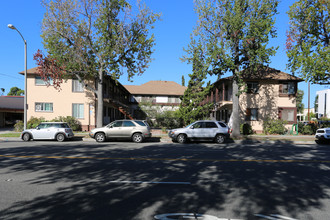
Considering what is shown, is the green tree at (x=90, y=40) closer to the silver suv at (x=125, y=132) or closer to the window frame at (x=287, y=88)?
the silver suv at (x=125, y=132)

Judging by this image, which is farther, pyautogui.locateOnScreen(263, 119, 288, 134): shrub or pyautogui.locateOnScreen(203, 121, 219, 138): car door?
pyautogui.locateOnScreen(263, 119, 288, 134): shrub

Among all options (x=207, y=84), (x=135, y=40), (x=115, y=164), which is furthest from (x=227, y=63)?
(x=115, y=164)

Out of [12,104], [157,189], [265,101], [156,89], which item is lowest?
[157,189]

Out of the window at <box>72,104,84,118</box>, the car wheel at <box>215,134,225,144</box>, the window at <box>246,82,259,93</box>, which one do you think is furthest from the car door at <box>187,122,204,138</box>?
the window at <box>72,104,84,118</box>

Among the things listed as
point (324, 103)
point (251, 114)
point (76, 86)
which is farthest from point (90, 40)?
point (324, 103)

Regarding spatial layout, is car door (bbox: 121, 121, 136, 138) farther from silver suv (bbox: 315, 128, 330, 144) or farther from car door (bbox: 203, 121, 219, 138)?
silver suv (bbox: 315, 128, 330, 144)

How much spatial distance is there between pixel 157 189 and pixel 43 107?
23.7 m

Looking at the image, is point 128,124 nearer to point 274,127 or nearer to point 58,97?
point 58,97

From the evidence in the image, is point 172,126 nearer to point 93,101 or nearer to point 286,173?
point 93,101

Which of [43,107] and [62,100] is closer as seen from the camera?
[62,100]

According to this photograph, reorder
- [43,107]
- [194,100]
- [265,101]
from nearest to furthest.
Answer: [194,100] → [43,107] → [265,101]

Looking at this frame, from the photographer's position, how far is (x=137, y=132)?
15.9m

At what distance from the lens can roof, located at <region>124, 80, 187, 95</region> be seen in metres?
44.8

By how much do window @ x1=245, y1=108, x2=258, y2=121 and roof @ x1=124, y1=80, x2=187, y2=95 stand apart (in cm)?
2128
